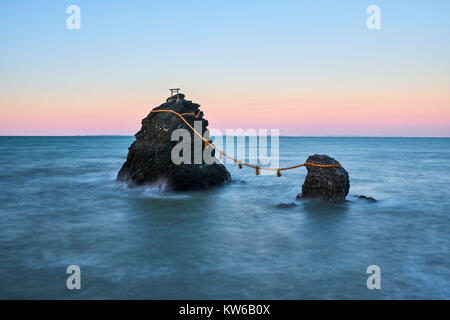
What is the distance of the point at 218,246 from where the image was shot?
22.6 feet

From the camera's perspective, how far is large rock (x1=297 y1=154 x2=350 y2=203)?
10086 mm

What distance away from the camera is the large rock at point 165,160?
12156mm

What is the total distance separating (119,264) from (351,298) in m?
3.95

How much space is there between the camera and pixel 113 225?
8398 mm

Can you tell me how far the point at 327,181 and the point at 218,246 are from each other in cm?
488

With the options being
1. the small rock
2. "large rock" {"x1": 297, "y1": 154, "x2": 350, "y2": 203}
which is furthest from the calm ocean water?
"large rock" {"x1": 297, "y1": 154, "x2": 350, "y2": 203}

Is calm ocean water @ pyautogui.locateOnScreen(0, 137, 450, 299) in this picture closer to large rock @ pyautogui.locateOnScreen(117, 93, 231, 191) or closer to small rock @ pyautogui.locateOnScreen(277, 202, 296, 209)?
small rock @ pyautogui.locateOnScreen(277, 202, 296, 209)

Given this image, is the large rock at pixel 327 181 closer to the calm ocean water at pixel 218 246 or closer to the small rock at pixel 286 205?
the calm ocean water at pixel 218 246

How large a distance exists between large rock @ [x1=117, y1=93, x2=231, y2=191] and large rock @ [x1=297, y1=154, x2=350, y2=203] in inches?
175

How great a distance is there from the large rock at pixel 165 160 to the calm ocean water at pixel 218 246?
64 cm
